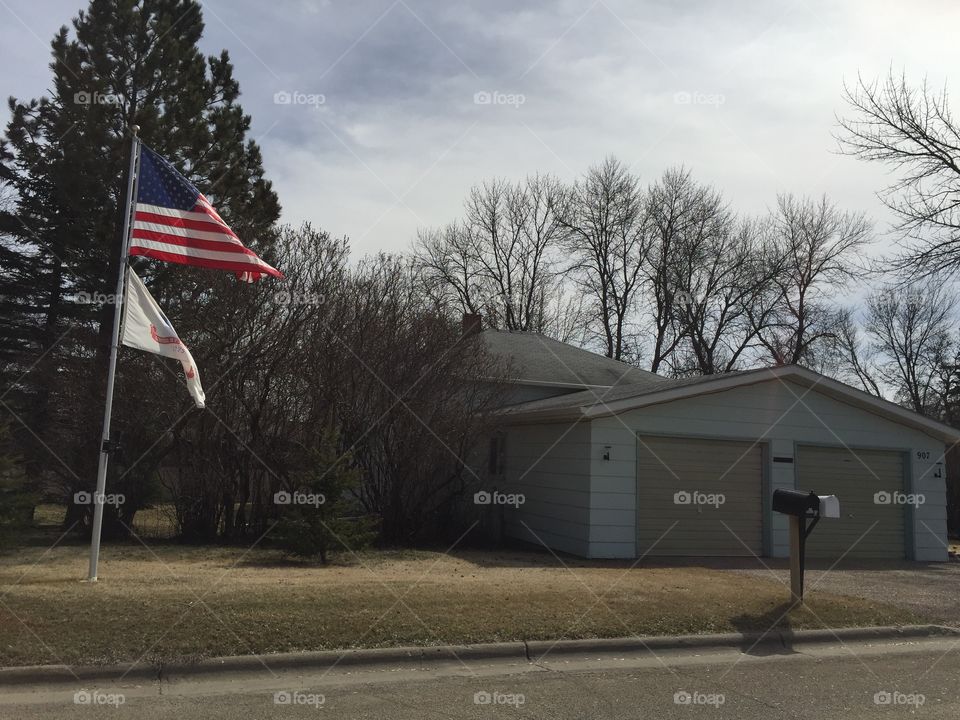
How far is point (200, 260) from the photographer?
32.2ft

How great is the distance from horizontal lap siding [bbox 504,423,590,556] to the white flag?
292 inches

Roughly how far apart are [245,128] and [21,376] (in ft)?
28.5

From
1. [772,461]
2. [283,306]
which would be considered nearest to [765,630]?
[772,461]

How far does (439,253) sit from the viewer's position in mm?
40219

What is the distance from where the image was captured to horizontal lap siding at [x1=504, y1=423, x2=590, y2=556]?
14594 millimetres

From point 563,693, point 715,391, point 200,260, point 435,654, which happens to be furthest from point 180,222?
point 715,391

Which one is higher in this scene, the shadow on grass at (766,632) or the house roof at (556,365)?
the house roof at (556,365)

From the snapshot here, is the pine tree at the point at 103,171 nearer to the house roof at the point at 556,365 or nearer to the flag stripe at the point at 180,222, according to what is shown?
the flag stripe at the point at 180,222

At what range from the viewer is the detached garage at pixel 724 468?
47.8 ft

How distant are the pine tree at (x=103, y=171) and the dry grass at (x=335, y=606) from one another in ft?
13.8

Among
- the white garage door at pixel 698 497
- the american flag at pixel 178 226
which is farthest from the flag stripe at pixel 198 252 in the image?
the white garage door at pixel 698 497

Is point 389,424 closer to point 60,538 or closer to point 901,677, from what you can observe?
point 60,538

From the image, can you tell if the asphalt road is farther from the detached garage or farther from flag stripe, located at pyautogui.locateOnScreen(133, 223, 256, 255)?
the detached garage

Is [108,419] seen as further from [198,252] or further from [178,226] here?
[178,226]
